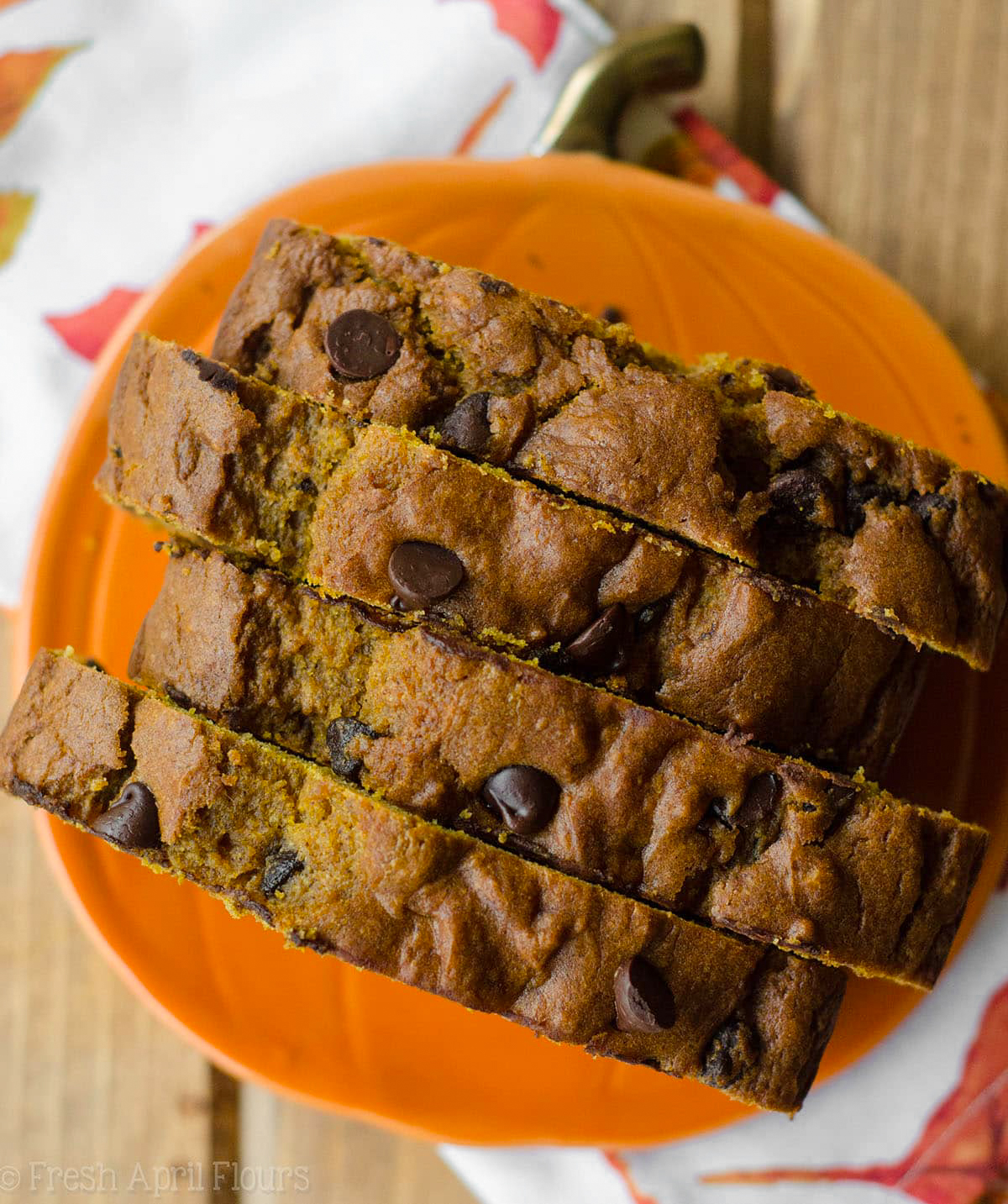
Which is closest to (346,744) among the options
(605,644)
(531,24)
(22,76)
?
(605,644)

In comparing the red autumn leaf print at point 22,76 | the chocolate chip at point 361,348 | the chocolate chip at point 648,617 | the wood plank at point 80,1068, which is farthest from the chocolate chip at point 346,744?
the red autumn leaf print at point 22,76

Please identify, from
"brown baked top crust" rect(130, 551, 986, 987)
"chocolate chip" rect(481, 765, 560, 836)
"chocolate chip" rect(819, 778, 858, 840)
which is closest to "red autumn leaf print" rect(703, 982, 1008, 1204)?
"brown baked top crust" rect(130, 551, 986, 987)

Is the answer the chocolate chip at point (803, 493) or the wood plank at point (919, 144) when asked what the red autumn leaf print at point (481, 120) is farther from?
the chocolate chip at point (803, 493)

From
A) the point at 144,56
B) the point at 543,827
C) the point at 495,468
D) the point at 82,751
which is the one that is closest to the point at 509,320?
the point at 495,468

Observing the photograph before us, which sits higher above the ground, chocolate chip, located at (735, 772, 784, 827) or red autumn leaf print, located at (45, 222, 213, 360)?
red autumn leaf print, located at (45, 222, 213, 360)

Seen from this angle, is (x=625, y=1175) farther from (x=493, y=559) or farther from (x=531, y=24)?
(x=531, y=24)

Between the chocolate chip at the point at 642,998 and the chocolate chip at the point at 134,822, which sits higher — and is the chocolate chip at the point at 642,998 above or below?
above

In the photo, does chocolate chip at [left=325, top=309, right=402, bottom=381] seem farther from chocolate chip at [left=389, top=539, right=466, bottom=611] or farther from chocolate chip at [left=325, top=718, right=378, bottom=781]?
chocolate chip at [left=325, top=718, right=378, bottom=781]
